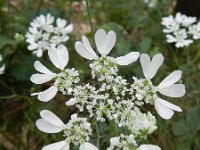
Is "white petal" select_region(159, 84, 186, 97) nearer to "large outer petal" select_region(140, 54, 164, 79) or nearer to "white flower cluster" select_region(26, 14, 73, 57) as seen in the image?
"large outer petal" select_region(140, 54, 164, 79)

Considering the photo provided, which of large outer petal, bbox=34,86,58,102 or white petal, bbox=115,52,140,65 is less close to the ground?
white petal, bbox=115,52,140,65

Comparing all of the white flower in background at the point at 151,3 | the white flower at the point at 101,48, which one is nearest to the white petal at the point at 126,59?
the white flower at the point at 101,48

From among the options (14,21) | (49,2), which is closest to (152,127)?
(14,21)

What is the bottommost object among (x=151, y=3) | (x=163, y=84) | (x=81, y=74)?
(x=163, y=84)

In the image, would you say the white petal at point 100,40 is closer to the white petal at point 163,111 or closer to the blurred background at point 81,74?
the white petal at point 163,111

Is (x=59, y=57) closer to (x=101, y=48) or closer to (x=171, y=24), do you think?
(x=101, y=48)

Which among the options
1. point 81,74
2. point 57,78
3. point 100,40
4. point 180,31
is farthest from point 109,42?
point 180,31

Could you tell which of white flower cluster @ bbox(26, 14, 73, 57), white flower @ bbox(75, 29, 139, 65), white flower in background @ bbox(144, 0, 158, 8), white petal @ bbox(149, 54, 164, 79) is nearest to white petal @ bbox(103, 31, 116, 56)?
white flower @ bbox(75, 29, 139, 65)
